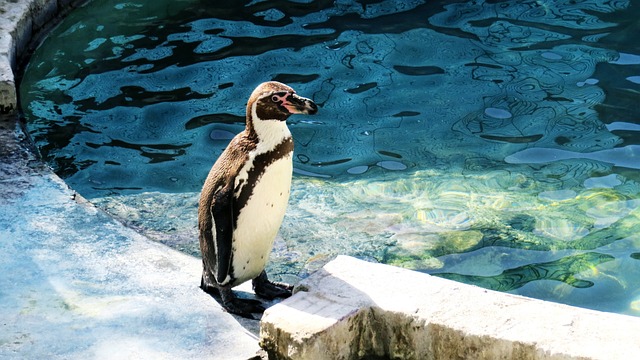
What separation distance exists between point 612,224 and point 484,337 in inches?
96.2

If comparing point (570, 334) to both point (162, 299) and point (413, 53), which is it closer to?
point (162, 299)

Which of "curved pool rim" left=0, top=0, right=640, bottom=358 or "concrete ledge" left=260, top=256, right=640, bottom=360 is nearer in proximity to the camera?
"concrete ledge" left=260, top=256, right=640, bottom=360

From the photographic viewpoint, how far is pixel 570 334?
3.42m

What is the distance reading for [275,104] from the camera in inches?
157

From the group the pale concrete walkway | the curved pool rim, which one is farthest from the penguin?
the curved pool rim

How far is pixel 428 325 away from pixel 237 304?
35.8 inches

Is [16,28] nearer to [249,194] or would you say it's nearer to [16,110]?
[16,110]

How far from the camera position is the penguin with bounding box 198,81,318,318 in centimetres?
400

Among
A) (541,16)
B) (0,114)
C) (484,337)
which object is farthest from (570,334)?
(541,16)

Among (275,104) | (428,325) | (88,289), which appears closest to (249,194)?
(275,104)

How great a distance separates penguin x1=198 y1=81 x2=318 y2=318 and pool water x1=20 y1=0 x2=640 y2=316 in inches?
33.0

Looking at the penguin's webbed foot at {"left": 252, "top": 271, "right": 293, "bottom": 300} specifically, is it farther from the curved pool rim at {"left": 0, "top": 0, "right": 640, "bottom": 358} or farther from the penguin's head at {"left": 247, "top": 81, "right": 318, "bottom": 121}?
the penguin's head at {"left": 247, "top": 81, "right": 318, "bottom": 121}

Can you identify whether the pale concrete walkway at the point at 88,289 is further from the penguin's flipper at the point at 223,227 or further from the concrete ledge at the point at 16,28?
the concrete ledge at the point at 16,28

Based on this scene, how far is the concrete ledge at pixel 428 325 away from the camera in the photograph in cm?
340
